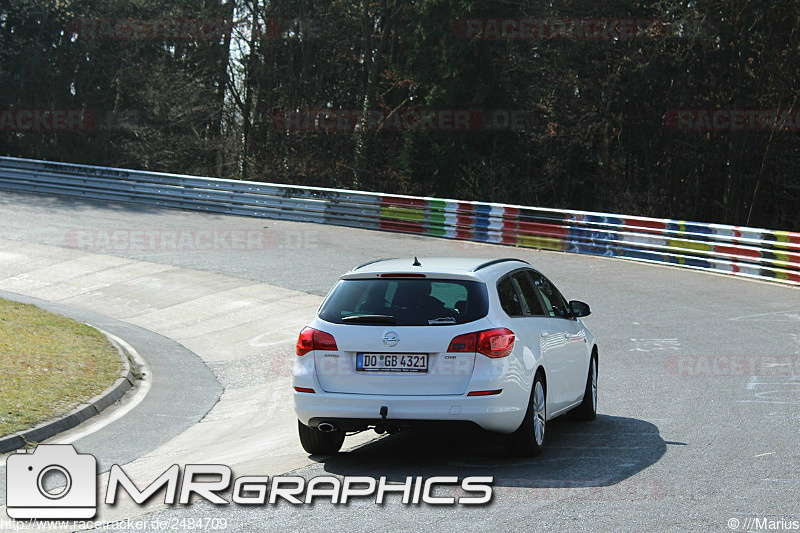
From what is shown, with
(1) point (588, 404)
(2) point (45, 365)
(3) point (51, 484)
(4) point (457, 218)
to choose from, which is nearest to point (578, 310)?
(1) point (588, 404)

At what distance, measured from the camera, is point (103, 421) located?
11773 mm

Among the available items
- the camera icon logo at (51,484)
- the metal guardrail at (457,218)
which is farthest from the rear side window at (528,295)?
the metal guardrail at (457,218)

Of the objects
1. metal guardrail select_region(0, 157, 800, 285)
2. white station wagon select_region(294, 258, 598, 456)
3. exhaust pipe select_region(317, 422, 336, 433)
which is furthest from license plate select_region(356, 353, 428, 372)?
metal guardrail select_region(0, 157, 800, 285)

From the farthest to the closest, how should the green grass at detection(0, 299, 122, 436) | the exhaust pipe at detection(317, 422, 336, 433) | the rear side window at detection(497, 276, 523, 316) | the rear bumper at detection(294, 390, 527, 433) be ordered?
the green grass at detection(0, 299, 122, 436), the rear side window at detection(497, 276, 523, 316), the exhaust pipe at detection(317, 422, 336, 433), the rear bumper at detection(294, 390, 527, 433)

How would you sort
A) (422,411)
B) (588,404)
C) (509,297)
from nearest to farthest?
(422,411)
(509,297)
(588,404)

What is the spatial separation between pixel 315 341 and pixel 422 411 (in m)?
1.06

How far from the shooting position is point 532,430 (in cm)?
859

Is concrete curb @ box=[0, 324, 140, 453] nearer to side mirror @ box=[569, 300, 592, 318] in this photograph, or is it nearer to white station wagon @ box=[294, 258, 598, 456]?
white station wagon @ box=[294, 258, 598, 456]

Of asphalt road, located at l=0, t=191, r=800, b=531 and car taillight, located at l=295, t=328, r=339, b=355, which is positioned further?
car taillight, located at l=295, t=328, r=339, b=355

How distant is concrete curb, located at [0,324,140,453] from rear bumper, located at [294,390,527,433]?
3440mm

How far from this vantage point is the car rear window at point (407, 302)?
27.7 feet

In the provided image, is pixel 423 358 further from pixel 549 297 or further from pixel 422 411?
pixel 549 297

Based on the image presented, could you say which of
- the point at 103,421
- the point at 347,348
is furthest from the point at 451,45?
the point at 347,348

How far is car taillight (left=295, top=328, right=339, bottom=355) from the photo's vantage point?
8.51m
